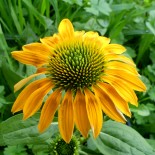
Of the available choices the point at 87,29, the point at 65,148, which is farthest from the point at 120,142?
the point at 87,29

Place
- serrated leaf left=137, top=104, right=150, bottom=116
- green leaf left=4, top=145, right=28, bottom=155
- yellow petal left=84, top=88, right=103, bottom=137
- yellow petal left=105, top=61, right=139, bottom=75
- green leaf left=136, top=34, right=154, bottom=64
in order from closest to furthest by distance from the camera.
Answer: yellow petal left=84, top=88, right=103, bottom=137 → yellow petal left=105, top=61, right=139, bottom=75 → green leaf left=4, top=145, right=28, bottom=155 → serrated leaf left=137, top=104, right=150, bottom=116 → green leaf left=136, top=34, right=154, bottom=64

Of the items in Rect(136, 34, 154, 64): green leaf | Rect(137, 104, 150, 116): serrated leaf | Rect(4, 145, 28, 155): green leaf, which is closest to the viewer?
Rect(4, 145, 28, 155): green leaf

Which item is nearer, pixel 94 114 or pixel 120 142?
pixel 94 114

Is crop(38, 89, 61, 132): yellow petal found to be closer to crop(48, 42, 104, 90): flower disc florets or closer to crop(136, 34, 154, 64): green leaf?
crop(48, 42, 104, 90): flower disc florets

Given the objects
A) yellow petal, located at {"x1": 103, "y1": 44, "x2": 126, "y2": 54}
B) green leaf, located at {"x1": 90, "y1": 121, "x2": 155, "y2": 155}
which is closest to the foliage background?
green leaf, located at {"x1": 90, "y1": 121, "x2": 155, "y2": 155}

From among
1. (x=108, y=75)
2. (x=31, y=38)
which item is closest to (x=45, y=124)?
(x=108, y=75)

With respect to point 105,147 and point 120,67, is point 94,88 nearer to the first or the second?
point 120,67

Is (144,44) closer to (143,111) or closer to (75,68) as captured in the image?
(143,111)
